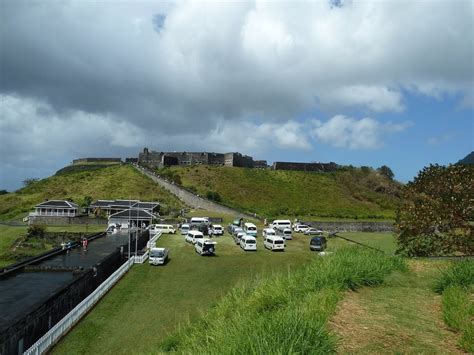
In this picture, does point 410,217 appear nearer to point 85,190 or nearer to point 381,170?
point 85,190

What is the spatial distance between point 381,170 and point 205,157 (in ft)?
169

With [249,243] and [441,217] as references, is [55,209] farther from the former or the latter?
[441,217]

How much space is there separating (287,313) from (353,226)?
59.9 m

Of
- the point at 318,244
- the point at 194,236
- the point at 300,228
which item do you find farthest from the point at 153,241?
the point at 300,228

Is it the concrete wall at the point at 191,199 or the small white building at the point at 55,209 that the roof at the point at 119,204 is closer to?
the small white building at the point at 55,209

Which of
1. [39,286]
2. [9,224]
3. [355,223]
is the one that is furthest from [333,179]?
[39,286]

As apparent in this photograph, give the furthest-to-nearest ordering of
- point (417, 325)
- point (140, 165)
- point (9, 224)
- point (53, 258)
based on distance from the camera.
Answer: point (140, 165) → point (9, 224) → point (53, 258) → point (417, 325)

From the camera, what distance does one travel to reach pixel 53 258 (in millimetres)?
36719

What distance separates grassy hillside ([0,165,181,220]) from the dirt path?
2767 inches

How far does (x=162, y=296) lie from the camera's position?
25.2 metres

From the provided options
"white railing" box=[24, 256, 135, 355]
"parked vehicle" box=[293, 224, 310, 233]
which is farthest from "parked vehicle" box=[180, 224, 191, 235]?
"white railing" box=[24, 256, 135, 355]

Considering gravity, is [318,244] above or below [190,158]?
below

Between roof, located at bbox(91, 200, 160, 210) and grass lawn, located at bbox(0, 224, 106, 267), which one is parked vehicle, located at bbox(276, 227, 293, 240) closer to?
roof, located at bbox(91, 200, 160, 210)

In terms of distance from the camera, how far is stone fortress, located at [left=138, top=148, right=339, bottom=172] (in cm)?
11950
